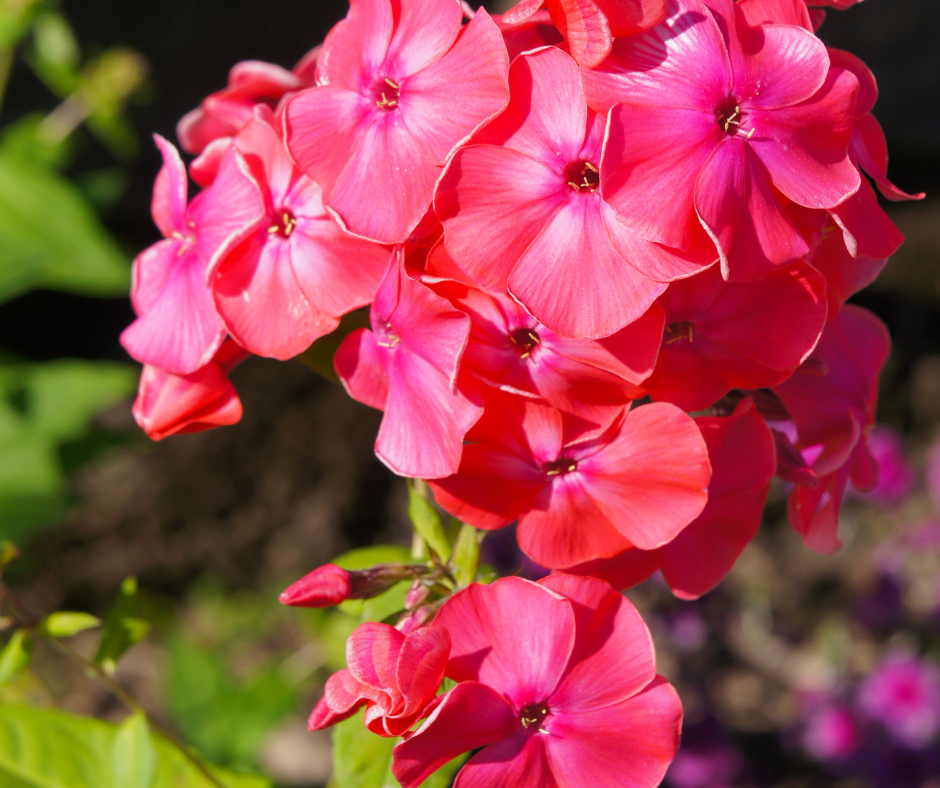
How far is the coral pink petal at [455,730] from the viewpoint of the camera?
55cm

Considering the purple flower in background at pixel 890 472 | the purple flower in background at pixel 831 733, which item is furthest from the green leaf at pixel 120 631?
the purple flower in background at pixel 890 472

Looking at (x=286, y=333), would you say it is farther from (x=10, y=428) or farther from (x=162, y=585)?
(x=162, y=585)

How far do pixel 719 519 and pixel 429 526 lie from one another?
0.86 ft

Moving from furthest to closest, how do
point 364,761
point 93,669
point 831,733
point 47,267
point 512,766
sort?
point 831,733 → point 47,267 → point 93,669 → point 364,761 → point 512,766

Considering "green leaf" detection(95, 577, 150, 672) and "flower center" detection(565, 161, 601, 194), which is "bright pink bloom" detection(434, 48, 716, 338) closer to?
"flower center" detection(565, 161, 601, 194)

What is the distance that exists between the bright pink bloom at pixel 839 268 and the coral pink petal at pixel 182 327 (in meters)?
0.51

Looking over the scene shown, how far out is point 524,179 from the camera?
0.56 m

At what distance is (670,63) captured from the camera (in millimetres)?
541

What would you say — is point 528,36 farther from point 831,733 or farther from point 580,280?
point 831,733

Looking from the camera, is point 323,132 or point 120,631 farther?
point 120,631

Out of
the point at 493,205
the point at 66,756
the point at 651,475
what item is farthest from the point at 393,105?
the point at 66,756

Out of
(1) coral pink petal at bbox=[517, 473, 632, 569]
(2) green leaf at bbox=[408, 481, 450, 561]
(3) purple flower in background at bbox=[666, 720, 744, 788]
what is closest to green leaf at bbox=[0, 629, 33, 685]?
(2) green leaf at bbox=[408, 481, 450, 561]

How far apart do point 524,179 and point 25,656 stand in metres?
0.65

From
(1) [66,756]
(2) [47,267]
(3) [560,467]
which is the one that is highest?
(3) [560,467]
